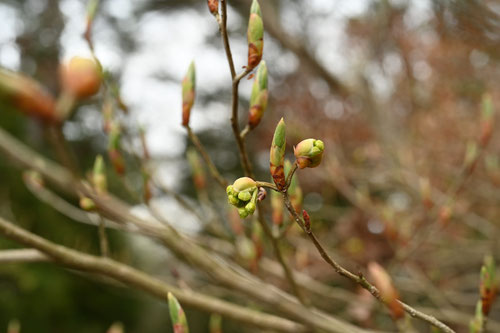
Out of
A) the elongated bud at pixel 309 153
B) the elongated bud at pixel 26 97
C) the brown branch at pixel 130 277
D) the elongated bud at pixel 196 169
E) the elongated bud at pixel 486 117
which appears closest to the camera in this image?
the elongated bud at pixel 26 97

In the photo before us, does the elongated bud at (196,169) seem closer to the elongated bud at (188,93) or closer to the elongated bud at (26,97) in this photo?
the elongated bud at (188,93)

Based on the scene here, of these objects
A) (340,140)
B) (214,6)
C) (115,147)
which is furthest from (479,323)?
(340,140)

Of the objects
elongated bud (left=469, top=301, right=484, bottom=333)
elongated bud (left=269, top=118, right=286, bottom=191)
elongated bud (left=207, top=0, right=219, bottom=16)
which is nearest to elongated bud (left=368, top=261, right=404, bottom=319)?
elongated bud (left=469, top=301, right=484, bottom=333)

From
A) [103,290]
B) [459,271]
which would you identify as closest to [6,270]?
[103,290]

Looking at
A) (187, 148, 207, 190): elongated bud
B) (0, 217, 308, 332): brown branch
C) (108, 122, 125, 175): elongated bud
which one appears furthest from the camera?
(187, 148, 207, 190): elongated bud

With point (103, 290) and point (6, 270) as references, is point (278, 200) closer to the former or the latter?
point (6, 270)

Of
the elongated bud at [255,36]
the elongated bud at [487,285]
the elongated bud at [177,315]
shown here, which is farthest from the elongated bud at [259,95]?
the elongated bud at [487,285]

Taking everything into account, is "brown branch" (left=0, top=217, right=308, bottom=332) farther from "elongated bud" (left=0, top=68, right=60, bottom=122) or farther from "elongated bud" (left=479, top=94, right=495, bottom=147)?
"elongated bud" (left=479, top=94, right=495, bottom=147)

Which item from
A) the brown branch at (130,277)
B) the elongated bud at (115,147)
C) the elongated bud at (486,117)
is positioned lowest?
the brown branch at (130,277)
